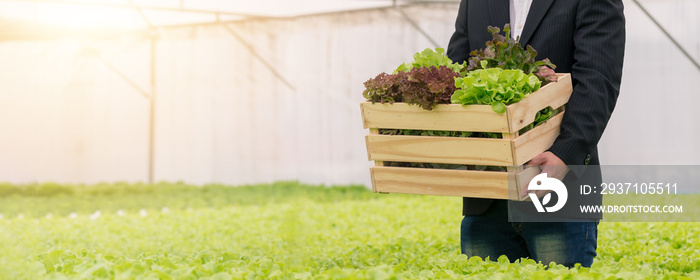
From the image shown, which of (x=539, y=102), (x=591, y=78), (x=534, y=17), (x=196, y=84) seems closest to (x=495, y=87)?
(x=539, y=102)

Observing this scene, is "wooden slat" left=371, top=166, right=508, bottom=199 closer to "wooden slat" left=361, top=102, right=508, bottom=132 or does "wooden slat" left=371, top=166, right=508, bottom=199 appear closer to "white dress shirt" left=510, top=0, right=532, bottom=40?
"wooden slat" left=361, top=102, right=508, bottom=132

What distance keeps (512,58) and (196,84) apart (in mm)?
8812

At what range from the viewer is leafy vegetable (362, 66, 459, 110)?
2346mm

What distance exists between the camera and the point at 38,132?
33.4ft

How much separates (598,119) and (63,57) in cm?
942

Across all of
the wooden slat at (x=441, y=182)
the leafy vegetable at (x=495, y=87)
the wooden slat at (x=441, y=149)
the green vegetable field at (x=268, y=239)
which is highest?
the leafy vegetable at (x=495, y=87)

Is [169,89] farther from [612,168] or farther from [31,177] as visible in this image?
[612,168]

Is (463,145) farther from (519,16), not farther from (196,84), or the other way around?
(196,84)

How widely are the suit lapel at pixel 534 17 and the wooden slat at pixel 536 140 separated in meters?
0.33

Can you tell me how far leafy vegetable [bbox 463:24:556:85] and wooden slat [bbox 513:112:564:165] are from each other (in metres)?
0.16

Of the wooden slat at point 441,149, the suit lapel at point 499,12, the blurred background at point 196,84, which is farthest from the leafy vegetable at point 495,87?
the blurred background at point 196,84

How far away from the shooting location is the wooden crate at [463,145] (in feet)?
7.50

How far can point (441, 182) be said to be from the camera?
95.5 inches

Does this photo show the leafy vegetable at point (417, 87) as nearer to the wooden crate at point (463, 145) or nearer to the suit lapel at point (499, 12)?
the wooden crate at point (463, 145)
